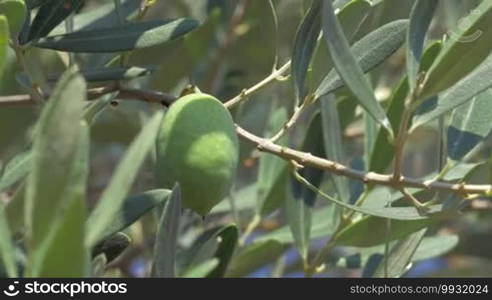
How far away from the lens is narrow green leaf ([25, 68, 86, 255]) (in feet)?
2.89

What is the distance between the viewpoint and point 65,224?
86 cm

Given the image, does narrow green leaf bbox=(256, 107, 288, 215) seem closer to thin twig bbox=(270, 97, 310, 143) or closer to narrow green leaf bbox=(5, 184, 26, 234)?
thin twig bbox=(270, 97, 310, 143)

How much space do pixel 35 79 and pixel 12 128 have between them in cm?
54

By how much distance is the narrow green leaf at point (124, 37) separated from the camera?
4.81 feet

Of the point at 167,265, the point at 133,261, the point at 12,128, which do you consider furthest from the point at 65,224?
the point at 133,261

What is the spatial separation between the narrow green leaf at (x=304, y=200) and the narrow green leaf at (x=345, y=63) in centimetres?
46

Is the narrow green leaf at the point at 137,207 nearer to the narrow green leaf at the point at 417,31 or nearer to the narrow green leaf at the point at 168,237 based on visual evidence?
the narrow green leaf at the point at 168,237

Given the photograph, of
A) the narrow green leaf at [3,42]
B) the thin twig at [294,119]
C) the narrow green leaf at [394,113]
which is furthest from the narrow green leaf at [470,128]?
the narrow green leaf at [3,42]

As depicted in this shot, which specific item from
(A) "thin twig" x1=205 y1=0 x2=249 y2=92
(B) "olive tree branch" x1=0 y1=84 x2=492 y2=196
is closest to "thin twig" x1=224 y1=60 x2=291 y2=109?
(B) "olive tree branch" x1=0 y1=84 x2=492 y2=196

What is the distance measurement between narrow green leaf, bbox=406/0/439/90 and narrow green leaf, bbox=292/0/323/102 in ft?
0.45

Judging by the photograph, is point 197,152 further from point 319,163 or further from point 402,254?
point 402,254

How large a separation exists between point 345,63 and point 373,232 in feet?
1.48

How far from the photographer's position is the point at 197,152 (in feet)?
4.27

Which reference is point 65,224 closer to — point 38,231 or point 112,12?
point 38,231
